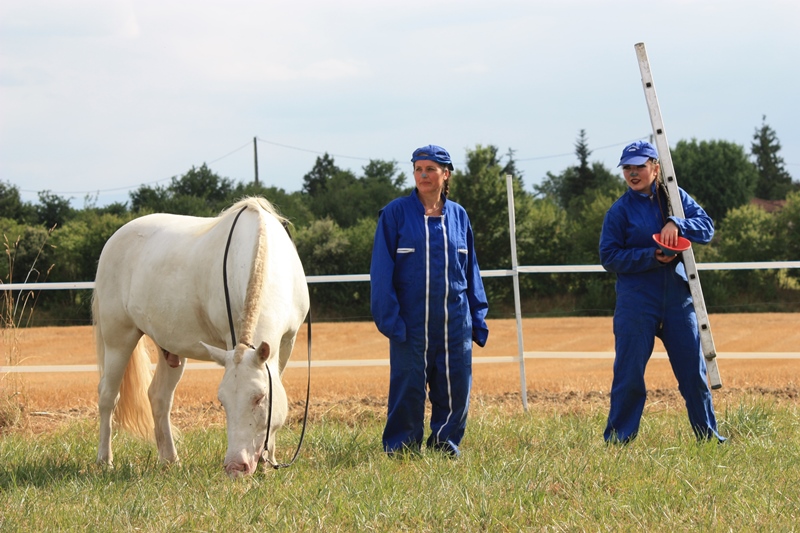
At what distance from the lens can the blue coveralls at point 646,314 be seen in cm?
554

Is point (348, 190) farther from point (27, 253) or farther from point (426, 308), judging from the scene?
point (426, 308)

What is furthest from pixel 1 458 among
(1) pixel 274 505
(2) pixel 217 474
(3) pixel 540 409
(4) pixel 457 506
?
(3) pixel 540 409

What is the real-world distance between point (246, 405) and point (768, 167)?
6382 centimetres

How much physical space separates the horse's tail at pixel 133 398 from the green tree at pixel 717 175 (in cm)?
4484

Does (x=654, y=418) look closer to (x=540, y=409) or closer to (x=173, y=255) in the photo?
(x=540, y=409)

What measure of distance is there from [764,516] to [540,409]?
12.9ft

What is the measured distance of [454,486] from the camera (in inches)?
175

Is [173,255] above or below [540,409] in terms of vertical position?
above

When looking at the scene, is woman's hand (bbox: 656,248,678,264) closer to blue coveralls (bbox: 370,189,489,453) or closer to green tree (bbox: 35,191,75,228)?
blue coveralls (bbox: 370,189,489,453)

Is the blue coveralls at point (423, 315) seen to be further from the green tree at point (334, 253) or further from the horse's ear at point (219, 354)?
the green tree at point (334, 253)

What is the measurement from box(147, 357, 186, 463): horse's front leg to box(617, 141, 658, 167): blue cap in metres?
3.34

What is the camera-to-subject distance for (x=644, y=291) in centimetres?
555

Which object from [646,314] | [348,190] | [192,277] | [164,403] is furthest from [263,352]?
[348,190]

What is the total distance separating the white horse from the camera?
4.71 metres
